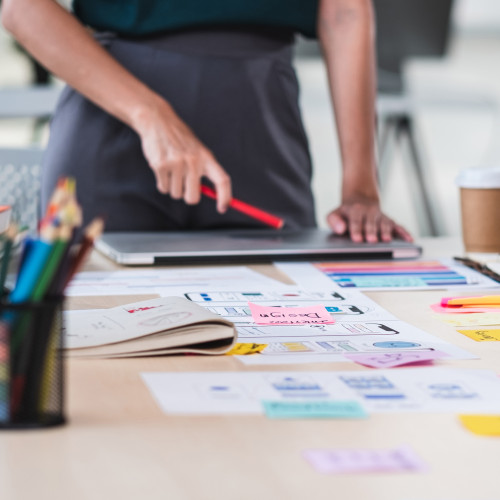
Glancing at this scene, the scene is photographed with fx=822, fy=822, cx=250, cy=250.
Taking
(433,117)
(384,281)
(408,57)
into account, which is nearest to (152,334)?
(384,281)

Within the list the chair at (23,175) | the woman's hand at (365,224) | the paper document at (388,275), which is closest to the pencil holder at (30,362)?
the paper document at (388,275)

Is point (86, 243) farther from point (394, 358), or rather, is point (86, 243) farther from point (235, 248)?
point (235, 248)

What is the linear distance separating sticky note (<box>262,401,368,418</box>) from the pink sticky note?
224 millimetres

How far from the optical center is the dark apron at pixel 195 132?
128cm

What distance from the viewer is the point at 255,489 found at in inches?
15.5

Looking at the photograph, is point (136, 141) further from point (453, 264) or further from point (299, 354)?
point (299, 354)

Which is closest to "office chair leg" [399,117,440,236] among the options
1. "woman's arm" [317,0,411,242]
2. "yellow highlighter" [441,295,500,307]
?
"woman's arm" [317,0,411,242]

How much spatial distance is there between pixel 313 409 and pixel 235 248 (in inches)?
23.3

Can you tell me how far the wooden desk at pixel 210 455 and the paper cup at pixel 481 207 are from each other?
69 centimetres

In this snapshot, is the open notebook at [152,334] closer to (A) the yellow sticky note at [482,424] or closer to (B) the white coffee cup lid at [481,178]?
(A) the yellow sticky note at [482,424]

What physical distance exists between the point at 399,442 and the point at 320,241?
71 centimetres

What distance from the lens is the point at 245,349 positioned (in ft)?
2.11

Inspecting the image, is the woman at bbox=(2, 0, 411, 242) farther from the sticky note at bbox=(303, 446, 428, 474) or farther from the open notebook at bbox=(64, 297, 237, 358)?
the sticky note at bbox=(303, 446, 428, 474)

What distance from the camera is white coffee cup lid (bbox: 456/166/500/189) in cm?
113
